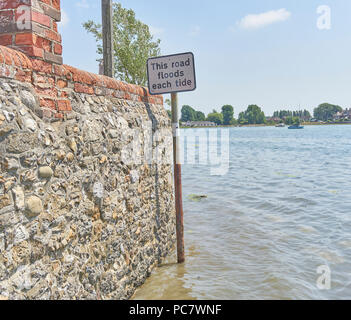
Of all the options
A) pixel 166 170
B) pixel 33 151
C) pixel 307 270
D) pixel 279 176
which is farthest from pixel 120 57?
pixel 33 151

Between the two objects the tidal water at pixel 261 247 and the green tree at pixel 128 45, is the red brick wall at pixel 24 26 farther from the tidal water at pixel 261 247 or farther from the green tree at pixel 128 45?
the green tree at pixel 128 45

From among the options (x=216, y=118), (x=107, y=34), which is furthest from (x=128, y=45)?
(x=216, y=118)

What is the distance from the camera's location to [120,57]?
21953mm

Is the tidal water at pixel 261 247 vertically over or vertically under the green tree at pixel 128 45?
under

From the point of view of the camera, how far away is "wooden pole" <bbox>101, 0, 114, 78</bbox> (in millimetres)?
7926

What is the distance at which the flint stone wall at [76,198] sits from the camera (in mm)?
2555

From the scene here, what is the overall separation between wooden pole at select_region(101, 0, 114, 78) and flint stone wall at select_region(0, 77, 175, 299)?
10.6 ft

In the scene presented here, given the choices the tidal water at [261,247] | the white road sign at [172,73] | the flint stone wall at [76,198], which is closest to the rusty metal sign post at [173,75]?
the white road sign at [172,73]

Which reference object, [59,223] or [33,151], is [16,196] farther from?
[59,223]

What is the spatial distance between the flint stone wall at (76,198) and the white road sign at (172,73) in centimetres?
48

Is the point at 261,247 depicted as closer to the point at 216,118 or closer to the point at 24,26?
the point at 24,26

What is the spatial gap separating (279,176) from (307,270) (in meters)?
13.6

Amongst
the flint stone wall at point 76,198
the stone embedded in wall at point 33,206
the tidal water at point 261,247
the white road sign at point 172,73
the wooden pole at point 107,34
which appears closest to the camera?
the flint stone wall at point 76,198

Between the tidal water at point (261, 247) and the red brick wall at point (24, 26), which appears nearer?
the red brick wall at point (24, 26)
